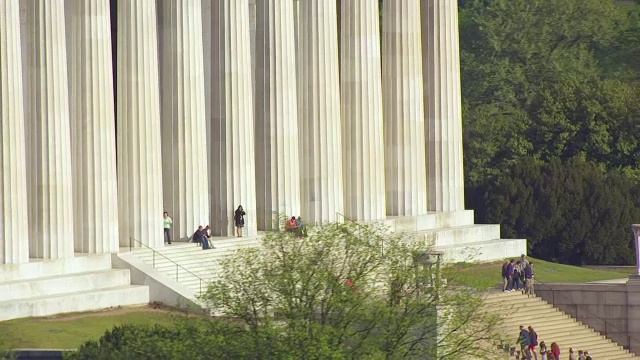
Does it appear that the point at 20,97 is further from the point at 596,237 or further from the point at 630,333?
the point at 596,237

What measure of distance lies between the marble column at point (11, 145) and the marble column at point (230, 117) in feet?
67.0

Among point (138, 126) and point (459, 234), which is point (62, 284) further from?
point (459, 234)

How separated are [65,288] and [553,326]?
29169 mm

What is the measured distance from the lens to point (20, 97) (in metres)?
114

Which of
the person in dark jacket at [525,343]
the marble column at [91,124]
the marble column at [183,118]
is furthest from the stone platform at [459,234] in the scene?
the marble column at [91,124]

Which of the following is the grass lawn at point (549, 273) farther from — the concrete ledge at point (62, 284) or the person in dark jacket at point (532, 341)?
Answer: the concrete ledge at point (62, 284)

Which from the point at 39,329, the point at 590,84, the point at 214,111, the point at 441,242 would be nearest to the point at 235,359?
the point at 39,329

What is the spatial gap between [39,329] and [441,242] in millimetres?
46484

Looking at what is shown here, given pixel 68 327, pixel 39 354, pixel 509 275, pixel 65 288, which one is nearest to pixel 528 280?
pixel 509 275

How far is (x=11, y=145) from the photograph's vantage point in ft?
373

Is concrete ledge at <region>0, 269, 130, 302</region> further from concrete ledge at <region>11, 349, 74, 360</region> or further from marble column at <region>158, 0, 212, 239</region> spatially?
concrete ledge at <region>11, 349, 74, 360</region>

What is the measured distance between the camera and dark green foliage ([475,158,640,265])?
175 metres

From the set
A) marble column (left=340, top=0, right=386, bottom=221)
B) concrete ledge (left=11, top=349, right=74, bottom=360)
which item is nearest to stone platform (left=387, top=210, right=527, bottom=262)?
marble column (left=340, top=0, right=386, bottom=221)

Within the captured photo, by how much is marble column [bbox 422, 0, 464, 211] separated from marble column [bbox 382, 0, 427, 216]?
388cm
